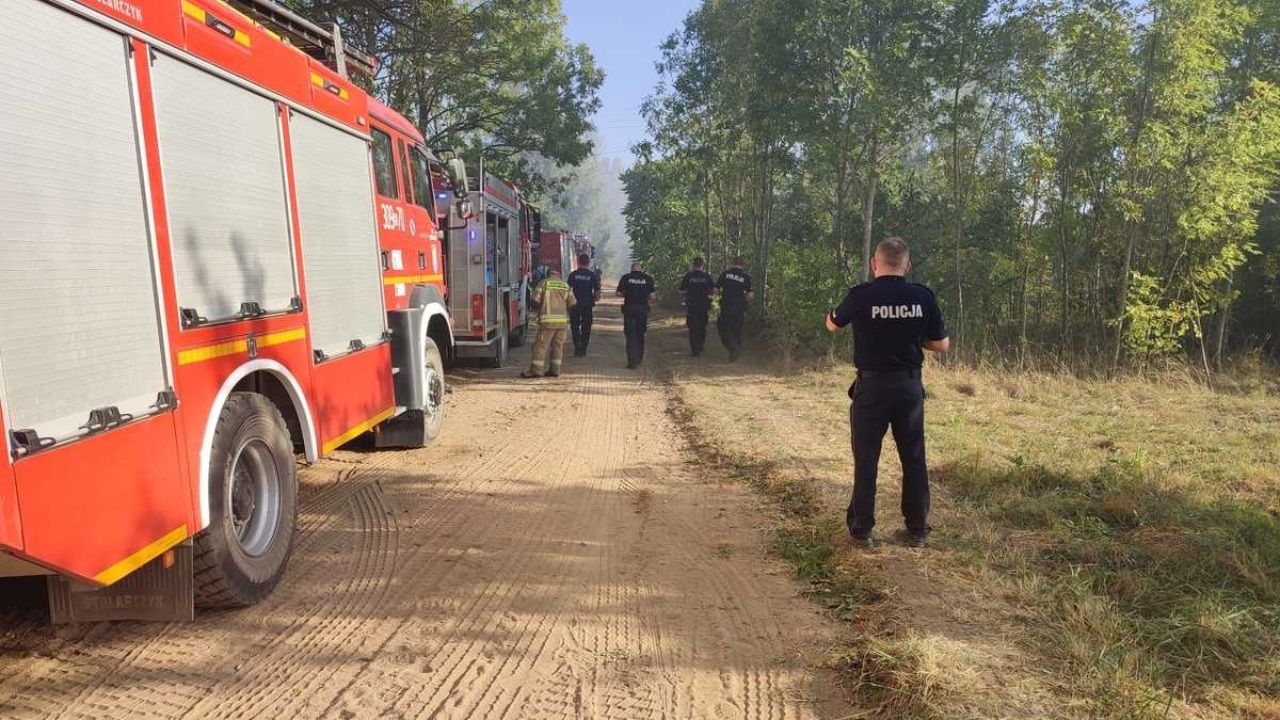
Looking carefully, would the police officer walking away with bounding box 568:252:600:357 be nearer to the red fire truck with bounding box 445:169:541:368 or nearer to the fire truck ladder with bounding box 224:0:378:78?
the red fire truck with bounding box 445:169:541:368

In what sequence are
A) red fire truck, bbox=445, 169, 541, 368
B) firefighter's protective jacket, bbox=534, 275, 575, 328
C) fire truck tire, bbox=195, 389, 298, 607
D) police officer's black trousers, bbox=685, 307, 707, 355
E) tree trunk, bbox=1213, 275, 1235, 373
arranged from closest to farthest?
fire truck tire, bbox=195, 389, 298, 607, red fire truck, bbox=445, 169, 541, 368, firefighter's protective jacket, bbox=534, 275, 575, 328, tree trunk, bbox=1213, 275, 1235, 373, police officer's black trousers, bbox=685, 307, 707, 355

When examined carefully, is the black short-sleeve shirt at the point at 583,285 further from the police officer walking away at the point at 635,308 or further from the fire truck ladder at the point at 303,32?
the fire truck ladder at the point at 303,32

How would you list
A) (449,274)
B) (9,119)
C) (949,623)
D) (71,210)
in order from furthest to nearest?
(449,274) < (949,623) < (71,210) < (9,119)

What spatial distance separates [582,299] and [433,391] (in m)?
6.92

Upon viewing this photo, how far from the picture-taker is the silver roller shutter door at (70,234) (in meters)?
2.32

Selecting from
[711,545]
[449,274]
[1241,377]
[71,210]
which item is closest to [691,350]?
[449,274]

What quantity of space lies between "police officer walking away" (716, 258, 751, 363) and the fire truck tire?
35.8ft

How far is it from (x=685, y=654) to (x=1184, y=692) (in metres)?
1.89

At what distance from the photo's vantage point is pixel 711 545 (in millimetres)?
4738

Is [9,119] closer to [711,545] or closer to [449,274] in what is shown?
[711,545]

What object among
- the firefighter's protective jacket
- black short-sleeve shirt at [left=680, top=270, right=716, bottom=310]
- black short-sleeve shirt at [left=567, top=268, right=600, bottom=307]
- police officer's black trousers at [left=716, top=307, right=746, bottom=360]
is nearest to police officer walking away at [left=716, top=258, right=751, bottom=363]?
police officer's black trousers at [left=716, top=307, right=746, bottom=360]

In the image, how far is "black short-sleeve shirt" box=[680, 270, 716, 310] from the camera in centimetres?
1429

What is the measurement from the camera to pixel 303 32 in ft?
17.6

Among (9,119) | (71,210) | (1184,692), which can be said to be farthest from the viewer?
(1184,692)
